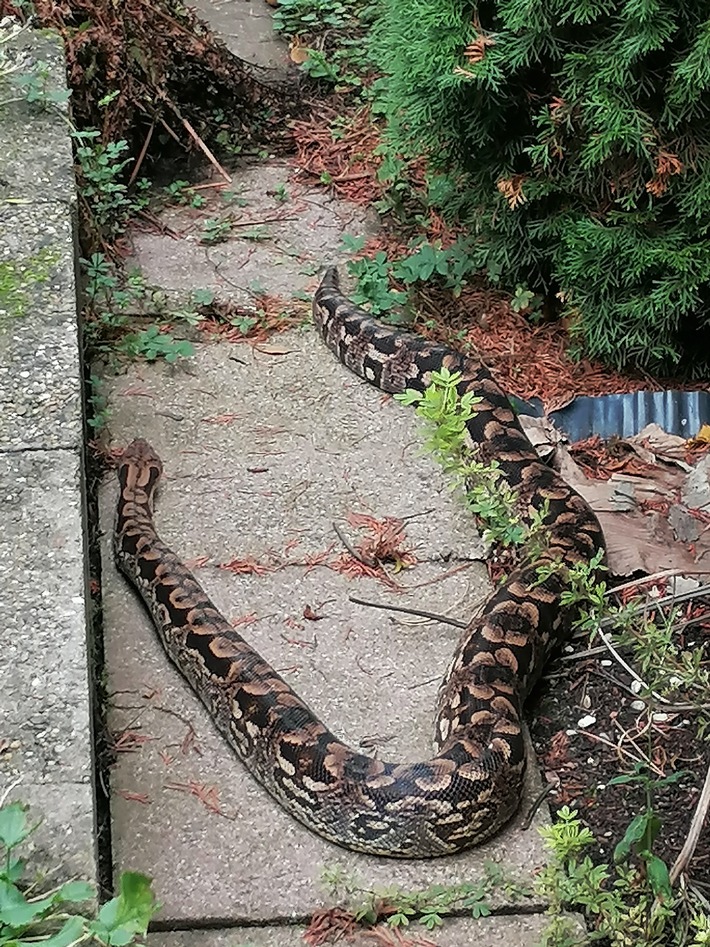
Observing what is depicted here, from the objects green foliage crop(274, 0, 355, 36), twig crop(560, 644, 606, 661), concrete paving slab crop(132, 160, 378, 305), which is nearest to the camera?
twig crop(560, 644, 606, 661)

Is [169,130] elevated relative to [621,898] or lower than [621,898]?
elevated

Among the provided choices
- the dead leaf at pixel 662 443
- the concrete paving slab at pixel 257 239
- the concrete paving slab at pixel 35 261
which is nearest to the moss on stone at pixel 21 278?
the concrete paving slab at pixel 35 261

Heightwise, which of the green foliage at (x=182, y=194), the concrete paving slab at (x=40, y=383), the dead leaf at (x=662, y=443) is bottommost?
the dead leaf at (x=662, y=443)

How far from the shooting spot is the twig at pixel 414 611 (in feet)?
17.0

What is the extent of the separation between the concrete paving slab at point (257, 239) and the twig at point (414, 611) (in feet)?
8.33

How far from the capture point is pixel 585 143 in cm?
628

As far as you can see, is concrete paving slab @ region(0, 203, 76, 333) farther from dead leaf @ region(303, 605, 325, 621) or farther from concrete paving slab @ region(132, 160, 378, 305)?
concrete paving slab @ region(132, 160, 378, 305)

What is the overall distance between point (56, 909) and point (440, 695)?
223cm

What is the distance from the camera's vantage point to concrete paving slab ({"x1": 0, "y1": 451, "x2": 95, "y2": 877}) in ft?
9.75

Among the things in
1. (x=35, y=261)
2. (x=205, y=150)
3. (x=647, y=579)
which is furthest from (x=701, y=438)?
(x=205, y=150)

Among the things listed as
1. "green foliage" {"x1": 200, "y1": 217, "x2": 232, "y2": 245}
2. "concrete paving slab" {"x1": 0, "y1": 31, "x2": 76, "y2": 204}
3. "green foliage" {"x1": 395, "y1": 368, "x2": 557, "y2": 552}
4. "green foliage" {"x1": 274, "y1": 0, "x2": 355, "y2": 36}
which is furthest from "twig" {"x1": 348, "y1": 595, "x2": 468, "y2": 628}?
"green foliage" {"x1": 274, "y1": 0, "x2": 355, "y2": 36}

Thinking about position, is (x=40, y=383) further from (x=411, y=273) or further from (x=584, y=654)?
(x=411, y=273)

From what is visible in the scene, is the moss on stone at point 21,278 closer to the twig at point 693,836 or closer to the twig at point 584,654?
the twig at point 584,654

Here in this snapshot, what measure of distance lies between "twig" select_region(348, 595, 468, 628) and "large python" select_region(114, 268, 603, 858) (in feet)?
0.62
